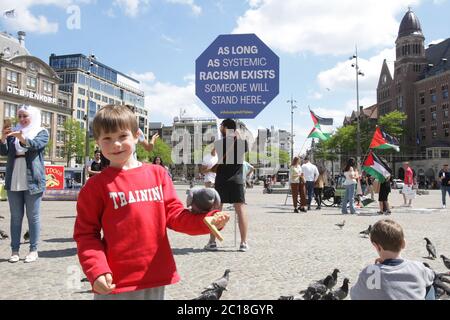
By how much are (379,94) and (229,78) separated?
338 ft

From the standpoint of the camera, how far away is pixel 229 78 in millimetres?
6398

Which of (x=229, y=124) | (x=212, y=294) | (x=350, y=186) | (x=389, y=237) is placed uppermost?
(x=229, y=124)

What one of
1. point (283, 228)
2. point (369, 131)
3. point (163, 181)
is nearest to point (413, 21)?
point (369, 131)

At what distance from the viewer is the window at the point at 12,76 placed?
224 feet

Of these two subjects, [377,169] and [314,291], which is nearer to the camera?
[314,291]

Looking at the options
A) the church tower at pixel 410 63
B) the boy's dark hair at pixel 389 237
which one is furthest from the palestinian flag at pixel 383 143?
the church tower at pixel 410 63

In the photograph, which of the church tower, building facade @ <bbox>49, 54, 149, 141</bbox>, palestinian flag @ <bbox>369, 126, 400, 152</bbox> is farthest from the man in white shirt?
the church tower

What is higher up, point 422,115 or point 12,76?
point 12,76

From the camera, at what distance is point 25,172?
546cm

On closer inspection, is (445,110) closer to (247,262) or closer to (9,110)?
(9,110)

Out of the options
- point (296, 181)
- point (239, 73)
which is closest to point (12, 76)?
point (296, 181)

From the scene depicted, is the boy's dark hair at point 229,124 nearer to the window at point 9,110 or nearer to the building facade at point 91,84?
the window at point 9,110

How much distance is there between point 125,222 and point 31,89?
8038 cm

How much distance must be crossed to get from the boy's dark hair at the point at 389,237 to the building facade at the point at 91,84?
82565 mm
